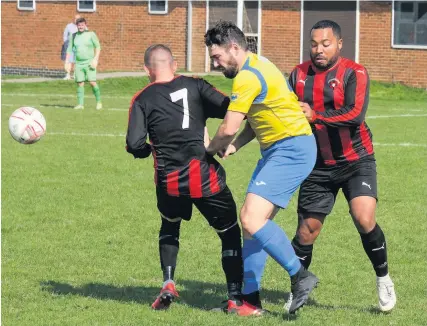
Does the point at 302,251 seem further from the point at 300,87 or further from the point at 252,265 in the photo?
the point at 300,87

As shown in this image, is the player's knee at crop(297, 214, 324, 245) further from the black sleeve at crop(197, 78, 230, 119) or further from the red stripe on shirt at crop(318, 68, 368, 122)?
the black sleeve at crop(197, 78, 230, 119)

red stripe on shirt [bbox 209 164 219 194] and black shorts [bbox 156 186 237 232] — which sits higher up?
red stripe on shirt [bbox 209 164 219 194]

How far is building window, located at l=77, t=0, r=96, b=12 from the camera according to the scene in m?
39.8

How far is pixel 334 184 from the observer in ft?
25.3

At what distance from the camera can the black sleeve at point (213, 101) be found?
7.39m

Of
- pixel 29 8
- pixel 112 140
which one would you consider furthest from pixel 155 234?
pixel 29 8

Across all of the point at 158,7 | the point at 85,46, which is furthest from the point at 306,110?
the point at 158,7

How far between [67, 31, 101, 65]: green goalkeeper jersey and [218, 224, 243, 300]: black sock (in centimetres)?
1769

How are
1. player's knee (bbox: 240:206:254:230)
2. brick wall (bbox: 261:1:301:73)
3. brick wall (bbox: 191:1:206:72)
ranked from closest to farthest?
player's knee (bbox: 240:206:254:230)
brick wall (bbox: 261:1:301:73)
brick wall (bbox: 191:1:206:72)

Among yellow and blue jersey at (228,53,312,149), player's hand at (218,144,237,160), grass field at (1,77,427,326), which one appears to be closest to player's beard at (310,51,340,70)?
yellow and blue jersey at (228,53,312,149)

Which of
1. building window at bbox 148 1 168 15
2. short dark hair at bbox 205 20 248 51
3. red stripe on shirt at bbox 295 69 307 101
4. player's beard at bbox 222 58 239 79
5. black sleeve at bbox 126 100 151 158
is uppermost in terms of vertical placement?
building window at bbox 148 1 168 15

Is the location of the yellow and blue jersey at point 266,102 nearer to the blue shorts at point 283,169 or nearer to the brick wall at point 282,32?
the blue shorts at point 283,169

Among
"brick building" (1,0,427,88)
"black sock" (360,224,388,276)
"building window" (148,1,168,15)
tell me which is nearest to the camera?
"black sock" (360,224,388,276)

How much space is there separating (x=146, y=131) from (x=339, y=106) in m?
1.39
